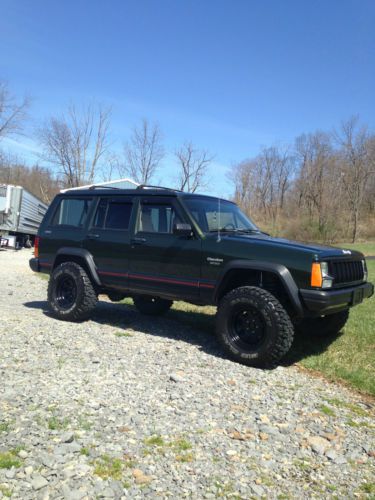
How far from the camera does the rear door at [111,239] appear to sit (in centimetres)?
664

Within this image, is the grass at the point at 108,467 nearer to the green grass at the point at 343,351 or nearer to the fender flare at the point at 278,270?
the fender flare at the point at 278,270

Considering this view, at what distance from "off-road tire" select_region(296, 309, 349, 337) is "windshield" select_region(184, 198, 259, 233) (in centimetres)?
158

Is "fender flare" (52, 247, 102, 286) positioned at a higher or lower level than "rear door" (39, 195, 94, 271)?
lower

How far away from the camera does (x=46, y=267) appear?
760 cm

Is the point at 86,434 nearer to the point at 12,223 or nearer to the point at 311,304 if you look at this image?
the point at 311,304

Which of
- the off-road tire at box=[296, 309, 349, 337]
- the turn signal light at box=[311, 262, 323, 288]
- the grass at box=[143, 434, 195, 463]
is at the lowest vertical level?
the grass at box=[143, 434, 195, 463]

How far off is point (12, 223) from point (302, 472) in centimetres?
2154

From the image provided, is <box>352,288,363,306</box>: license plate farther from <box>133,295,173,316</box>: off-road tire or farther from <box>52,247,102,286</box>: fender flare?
<box>52,247,102,286</box>: fender flare

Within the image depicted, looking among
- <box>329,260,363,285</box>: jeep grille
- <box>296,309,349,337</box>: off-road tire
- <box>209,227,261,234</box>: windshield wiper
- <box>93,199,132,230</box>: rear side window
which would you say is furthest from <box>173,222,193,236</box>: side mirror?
<box>296,309,349,337</box>: off-road tire

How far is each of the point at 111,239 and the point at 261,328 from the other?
8.88ft

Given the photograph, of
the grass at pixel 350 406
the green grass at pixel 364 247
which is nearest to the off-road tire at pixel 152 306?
the grass at pixel 350 406

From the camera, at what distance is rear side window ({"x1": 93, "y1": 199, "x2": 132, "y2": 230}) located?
6776 millimetres

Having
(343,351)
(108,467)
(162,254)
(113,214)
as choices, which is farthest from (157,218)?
(108,467)

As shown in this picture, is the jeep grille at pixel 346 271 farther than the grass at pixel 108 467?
Yes
